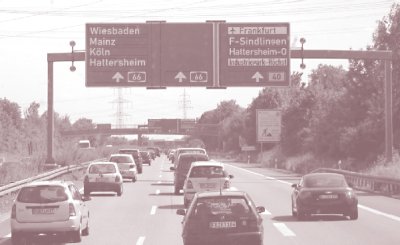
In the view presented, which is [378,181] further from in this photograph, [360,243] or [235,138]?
[235,138]

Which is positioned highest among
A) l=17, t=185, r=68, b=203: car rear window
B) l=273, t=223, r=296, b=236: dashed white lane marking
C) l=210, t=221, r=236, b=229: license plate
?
l=17, t=185, r=68, b=203: car rear window

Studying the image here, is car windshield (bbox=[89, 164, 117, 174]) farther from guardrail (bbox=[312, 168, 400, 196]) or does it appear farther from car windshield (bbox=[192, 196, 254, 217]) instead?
car windshield (bbox=[192, 196, 254, 217])

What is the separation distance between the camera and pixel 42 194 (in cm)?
1952

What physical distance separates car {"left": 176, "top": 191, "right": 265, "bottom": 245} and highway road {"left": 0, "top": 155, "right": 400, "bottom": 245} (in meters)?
3.84

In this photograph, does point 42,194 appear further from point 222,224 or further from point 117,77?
point 117,77

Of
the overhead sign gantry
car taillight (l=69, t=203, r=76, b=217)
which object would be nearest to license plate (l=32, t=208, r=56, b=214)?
car taillight (l=69, t=203, r=76, b=217)

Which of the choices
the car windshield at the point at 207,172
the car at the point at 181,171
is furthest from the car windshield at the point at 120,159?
the car windshield at the point at 207,172

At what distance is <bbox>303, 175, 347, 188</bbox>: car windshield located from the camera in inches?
1001

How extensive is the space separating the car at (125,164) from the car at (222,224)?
33.5m

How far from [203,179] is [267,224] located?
6.45m

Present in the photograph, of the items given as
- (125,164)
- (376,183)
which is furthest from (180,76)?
(376,183)

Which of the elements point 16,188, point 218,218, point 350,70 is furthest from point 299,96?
point 218,218

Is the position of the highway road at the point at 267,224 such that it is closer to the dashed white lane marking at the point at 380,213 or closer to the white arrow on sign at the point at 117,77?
the dashed white lane marking at the point at 380,213

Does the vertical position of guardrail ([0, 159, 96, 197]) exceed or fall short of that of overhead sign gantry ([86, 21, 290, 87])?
it falls short
